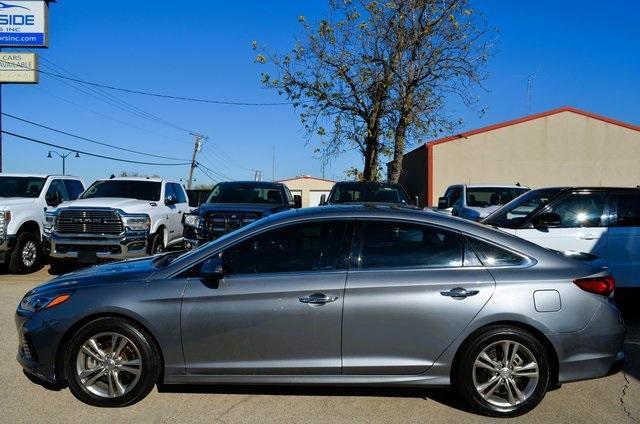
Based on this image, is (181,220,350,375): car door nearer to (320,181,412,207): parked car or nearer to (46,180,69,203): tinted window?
(320,181,412,207): parked car

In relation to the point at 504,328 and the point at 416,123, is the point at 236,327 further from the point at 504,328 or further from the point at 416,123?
the point at 416,123

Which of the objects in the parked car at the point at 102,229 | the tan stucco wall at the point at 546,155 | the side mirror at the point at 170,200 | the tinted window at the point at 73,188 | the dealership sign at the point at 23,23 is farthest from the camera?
the tan stucco wall at the point at 546,155

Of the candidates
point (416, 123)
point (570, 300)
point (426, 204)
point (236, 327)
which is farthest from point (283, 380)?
point (426, 204)

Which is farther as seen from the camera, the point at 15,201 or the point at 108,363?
the point at 15,201

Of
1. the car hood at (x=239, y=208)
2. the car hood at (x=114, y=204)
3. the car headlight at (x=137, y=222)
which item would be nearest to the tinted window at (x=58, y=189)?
the car hood at (x=114, y=204)

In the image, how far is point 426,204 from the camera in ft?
90.3

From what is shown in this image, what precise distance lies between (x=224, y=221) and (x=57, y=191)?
4.72 meters

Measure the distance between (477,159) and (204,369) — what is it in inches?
1001

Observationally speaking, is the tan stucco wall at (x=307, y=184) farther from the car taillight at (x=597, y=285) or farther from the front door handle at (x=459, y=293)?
the front door handle at (x=459, y=293)

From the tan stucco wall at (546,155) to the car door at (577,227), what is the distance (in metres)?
20.1

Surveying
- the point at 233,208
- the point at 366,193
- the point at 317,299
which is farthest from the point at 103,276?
the point at 366,193

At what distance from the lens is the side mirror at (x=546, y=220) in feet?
24.3

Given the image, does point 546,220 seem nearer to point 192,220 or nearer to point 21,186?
point 192,220

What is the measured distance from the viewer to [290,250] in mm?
4465
